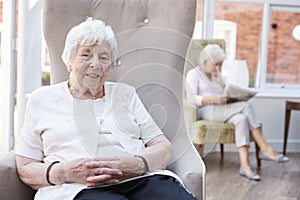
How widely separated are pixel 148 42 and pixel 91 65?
339 mm

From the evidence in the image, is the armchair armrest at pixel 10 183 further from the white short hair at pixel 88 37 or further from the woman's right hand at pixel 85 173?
the white short hair at pixel 88 37

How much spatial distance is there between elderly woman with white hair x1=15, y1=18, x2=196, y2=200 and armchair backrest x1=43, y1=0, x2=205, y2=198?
0.46 feet

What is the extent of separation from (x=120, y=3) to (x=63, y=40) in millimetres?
290

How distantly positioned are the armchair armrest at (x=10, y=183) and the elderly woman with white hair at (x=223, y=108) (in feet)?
6.04

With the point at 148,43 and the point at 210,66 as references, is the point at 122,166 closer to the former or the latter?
the point at 148,43

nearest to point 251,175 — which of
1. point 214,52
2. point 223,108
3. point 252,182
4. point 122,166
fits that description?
point 252,182

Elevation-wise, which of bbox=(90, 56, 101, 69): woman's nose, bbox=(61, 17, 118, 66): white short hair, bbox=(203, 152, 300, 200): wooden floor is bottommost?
bbox=(203, 152, 300, 200): wooden floor

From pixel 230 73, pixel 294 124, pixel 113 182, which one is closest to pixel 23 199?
pixel 113 182

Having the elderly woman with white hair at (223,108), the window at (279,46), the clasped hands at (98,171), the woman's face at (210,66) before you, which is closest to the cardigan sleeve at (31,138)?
the clasped hands at (98,171)

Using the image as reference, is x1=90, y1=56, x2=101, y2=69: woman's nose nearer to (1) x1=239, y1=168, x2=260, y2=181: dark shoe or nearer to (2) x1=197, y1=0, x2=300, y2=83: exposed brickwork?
(1) x1=239, y1=168, x2=260, y2=181: dark shoe

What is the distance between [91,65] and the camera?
63.4 inches

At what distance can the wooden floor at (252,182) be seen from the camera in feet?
9.89

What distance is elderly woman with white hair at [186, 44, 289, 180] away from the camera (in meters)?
3.33

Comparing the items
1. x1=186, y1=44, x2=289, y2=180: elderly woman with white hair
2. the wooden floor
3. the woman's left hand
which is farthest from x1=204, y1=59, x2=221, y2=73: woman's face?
the woman's left hand
